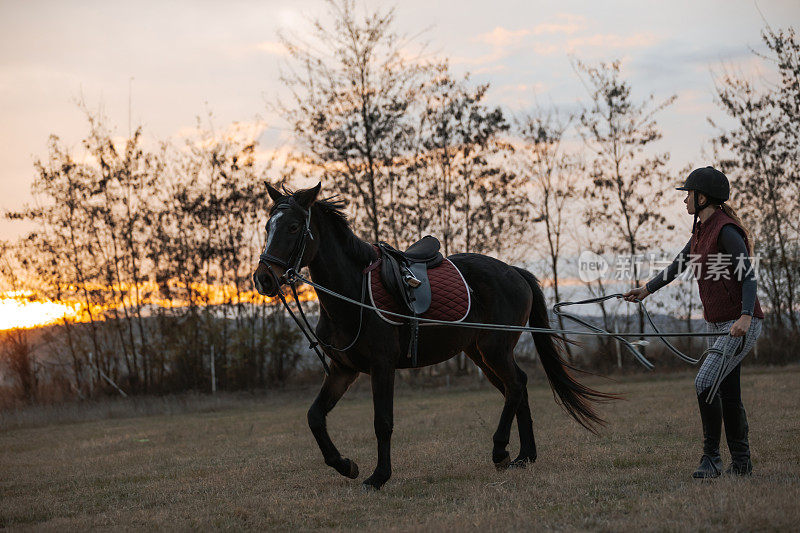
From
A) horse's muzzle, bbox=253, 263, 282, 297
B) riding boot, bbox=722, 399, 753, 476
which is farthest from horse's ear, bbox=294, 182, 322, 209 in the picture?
riding boot, bbox=722, 399, 753, 476

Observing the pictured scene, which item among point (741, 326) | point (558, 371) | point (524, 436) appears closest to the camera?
point (741, 326)

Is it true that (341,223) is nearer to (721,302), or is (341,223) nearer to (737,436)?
(721,302)

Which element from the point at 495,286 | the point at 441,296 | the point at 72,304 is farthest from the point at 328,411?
the point at 72,304

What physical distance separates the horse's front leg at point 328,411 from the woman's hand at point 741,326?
9.82ft

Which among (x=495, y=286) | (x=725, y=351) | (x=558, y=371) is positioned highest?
(x=495, y=286)

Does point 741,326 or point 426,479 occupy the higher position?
point 741,326

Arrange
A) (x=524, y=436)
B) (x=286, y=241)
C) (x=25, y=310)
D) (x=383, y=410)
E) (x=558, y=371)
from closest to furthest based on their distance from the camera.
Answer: (x=286, y=241) → (x=383, y=410) → (x=524, y=436) → (x=558, y=371) → (x=25, y=310)

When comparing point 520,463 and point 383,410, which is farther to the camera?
point 520,463

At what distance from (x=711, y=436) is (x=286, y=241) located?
11.5 feet

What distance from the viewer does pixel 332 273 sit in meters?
6.00

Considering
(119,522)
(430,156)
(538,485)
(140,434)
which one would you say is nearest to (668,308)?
(430,156)

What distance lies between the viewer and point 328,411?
6156 millimetres

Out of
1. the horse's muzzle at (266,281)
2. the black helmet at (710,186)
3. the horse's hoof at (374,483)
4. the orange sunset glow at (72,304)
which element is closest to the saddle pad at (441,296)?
the horse's muzzle at (266,281)

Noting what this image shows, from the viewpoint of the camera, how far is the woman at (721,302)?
528 cm
